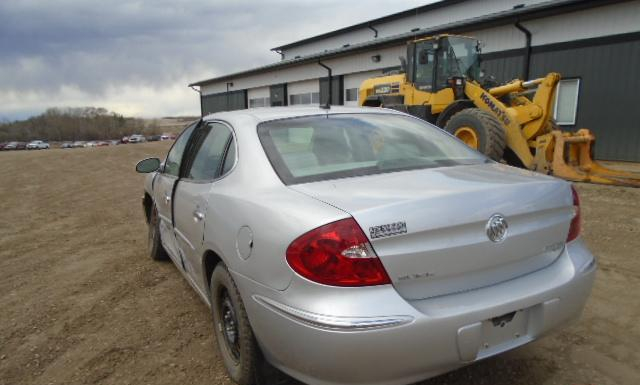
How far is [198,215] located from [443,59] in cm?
892

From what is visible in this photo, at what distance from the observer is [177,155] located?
144 inches

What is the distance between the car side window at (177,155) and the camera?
347 centimetres

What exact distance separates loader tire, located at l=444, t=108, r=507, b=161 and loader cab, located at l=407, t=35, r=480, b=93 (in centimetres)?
163

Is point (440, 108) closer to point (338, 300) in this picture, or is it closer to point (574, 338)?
point (574, 338)

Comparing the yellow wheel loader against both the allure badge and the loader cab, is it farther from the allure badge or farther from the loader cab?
the allure badge

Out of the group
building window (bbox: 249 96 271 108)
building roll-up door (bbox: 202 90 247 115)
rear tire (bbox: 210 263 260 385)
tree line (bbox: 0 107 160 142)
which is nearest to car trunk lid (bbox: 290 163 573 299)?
rear tire (bbox: 210 263 260 385)

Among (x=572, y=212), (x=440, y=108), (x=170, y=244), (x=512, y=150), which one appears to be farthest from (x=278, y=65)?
(x=572, y=212)

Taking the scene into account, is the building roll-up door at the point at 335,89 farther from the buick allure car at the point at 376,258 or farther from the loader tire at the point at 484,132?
the buick allure car at the point at 376,258

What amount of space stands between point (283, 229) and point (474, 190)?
844 mm

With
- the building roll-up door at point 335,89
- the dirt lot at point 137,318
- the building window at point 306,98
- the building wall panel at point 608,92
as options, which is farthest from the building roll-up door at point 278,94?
the dirt lot at point 137,318

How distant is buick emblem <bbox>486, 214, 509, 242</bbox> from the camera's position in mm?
1837

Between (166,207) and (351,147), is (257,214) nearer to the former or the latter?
(351,147)

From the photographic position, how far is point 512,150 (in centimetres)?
876

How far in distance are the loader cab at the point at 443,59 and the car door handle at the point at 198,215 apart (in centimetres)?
854
